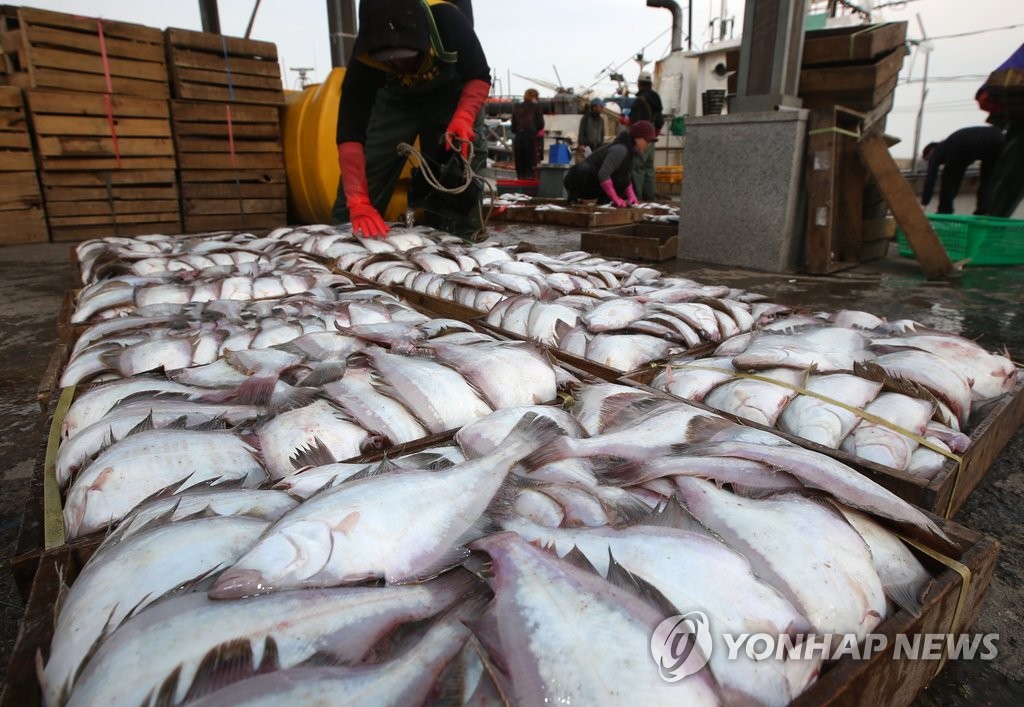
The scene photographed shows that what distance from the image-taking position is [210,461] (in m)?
1.68

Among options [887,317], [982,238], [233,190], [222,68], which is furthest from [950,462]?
[222,68]

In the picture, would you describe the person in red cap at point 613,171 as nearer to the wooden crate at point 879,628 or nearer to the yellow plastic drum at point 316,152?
the yellow plastic drum at point 316,152

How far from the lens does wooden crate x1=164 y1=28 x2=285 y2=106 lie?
9406mm

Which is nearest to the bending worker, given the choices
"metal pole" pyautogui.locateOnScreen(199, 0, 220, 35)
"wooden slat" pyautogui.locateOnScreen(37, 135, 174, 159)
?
"wooden slat" pyautogui.locateOnScreen(37, 135, 174, 159)

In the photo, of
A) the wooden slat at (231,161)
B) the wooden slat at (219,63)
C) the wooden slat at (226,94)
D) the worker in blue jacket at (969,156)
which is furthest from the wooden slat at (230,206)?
the worker in blue jacket at (969,156)

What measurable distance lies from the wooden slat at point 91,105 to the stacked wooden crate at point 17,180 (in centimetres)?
27

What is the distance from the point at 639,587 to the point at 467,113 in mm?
6165

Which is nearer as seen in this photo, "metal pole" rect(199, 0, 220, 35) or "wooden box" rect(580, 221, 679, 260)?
"wooden box" rect(580, 221, 679, 260)

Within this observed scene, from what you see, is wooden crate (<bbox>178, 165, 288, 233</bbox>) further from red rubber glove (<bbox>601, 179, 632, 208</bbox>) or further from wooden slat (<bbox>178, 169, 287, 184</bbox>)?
red rubber glove (<bbox>601, 179, 632, 208</bbox>)

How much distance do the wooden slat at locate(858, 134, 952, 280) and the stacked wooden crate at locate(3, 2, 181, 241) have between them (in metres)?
10.5

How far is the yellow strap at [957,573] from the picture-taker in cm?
133

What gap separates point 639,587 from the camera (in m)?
1.10

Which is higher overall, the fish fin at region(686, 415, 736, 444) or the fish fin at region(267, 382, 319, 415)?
the fish fin at region(267, 382, 319, 415)

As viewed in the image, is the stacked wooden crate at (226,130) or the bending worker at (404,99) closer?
the bending worker at (404,99)
